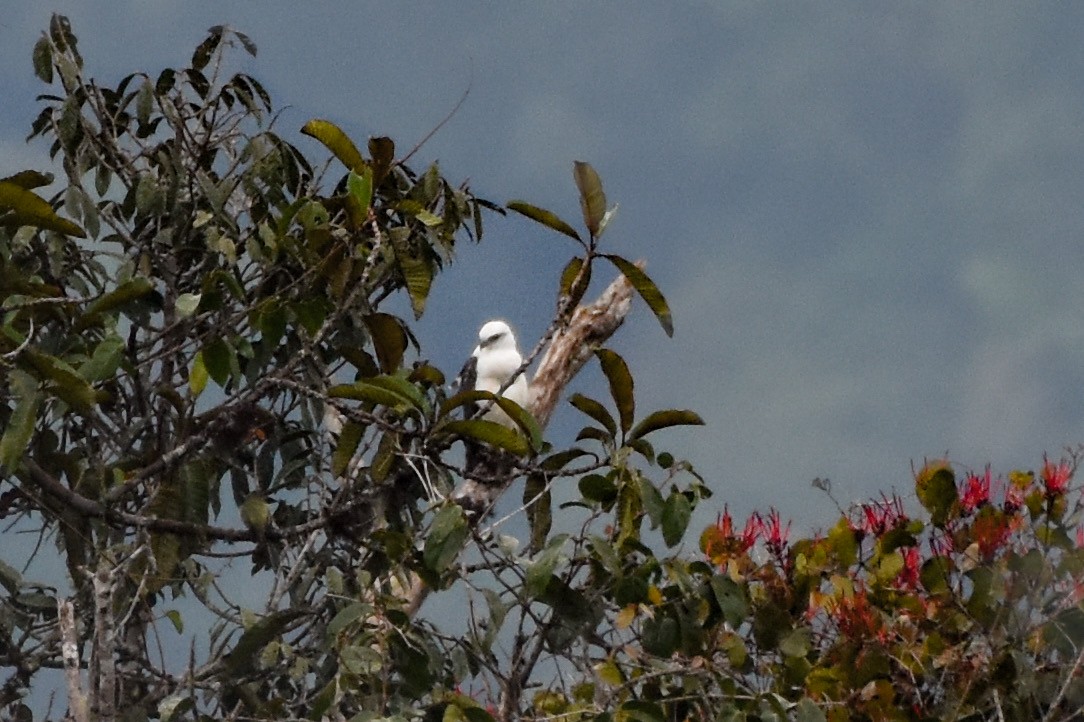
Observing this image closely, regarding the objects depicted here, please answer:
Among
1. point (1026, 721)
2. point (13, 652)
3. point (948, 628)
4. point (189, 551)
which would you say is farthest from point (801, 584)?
point (13, 652)

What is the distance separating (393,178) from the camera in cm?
397

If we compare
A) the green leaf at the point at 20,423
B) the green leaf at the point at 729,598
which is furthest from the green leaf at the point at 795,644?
the green leaf at the point at 20,423

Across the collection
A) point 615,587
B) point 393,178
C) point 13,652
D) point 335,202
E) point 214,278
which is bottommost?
point 615,587

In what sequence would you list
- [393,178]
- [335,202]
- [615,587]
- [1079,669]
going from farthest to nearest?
[1079,669], [393,178], [335,202], [615,587]

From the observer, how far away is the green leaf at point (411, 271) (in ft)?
11.8

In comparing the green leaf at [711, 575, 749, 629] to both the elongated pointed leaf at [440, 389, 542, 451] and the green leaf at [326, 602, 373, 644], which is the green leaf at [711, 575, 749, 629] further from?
the green leaf at [326, 602, 373, 644]

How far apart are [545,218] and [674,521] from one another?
725 mm

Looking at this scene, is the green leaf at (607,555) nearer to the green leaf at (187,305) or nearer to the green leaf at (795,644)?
the green leaf at (187,305)

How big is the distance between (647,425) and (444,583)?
23.2 inches

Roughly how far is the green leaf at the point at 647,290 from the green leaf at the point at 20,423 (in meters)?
1.23

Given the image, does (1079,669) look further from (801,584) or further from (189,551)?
(189,551)

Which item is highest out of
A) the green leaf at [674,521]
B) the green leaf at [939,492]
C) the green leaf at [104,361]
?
the green leaf at [939,492]

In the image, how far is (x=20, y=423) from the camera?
275 centimetres

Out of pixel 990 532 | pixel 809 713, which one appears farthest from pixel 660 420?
pixel 990 532
